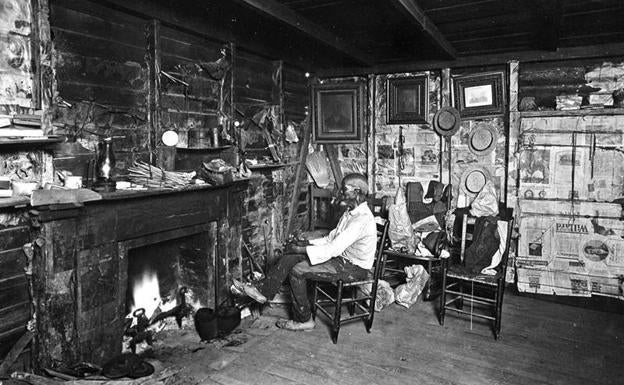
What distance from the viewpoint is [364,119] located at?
21.6 feet

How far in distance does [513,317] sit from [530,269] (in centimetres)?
89

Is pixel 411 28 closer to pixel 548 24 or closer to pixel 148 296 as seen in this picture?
pixel 548 24

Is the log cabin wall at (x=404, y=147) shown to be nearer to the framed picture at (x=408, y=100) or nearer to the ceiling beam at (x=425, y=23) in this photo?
the framed picture at (x=408, y=100)

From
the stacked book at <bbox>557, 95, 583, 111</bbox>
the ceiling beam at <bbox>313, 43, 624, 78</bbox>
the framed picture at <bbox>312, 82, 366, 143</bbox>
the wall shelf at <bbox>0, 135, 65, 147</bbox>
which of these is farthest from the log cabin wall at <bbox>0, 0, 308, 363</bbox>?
the stacked book at <bbox>557, 95, 583, 111</bbox>

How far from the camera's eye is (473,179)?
234 inches

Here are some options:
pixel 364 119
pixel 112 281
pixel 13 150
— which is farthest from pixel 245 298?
pixel 364 119

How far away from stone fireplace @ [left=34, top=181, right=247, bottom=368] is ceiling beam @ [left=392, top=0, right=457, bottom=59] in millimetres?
2385

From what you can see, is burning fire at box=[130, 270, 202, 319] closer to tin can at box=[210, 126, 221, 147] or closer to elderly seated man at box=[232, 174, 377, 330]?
elderly seated man at box=[232, 174, 377, 330]

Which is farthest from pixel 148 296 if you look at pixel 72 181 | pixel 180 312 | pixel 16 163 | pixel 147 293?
pixel 16 163

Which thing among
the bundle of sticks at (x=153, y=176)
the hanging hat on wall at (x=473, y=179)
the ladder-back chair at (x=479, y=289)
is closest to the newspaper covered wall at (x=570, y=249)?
the ladder-back chair at (x=479, y=289)

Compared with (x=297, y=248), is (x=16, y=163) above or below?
above

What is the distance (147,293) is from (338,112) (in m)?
3.69

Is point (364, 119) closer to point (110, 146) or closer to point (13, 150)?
point (110, 146)

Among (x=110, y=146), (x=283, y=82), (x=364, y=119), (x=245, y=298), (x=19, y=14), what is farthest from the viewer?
(x=364, y=119)
